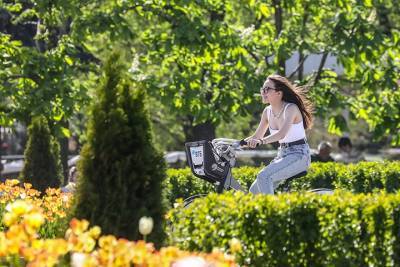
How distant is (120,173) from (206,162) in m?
3.16

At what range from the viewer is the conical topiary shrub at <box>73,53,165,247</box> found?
23.0 feet

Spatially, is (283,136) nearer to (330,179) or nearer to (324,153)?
(330,179)

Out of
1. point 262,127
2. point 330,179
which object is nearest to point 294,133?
point 262,127

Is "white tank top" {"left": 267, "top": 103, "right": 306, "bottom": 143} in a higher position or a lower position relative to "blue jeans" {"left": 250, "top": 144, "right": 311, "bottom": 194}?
higher

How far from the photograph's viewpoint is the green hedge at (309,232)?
22.9 ft

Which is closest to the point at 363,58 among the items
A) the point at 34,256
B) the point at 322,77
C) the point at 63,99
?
the point at 322,77

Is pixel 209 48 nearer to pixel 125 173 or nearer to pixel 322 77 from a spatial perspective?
pixel 322 77

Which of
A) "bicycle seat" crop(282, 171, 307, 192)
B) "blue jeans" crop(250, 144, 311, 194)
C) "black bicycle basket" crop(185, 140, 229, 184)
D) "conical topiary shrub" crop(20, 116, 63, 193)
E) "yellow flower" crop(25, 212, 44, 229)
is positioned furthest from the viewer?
"conical topiary shrub" crop(20, 116, 63, 193)

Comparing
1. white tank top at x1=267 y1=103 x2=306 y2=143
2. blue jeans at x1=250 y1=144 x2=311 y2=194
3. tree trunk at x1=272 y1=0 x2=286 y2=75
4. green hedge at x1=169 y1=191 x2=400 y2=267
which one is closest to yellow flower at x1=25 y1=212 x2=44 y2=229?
green hedge at x1=169 y1=191 x2=400 y2=267

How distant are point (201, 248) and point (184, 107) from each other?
9.87m

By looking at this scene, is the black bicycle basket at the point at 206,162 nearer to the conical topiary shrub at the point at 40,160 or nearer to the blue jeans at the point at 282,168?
the blue jeans at the point at 282,168

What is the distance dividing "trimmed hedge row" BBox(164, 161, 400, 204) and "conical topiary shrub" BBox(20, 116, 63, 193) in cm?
264

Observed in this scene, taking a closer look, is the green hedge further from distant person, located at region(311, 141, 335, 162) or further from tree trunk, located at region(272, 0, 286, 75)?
tree trunk, located at region(272, 0, 286, 75)

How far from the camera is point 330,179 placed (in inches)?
555
